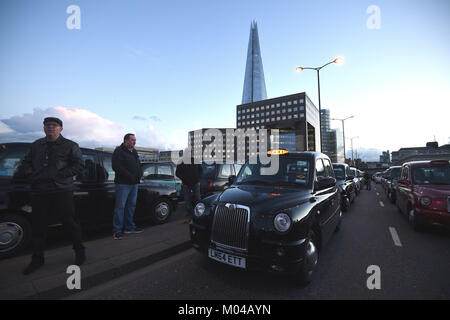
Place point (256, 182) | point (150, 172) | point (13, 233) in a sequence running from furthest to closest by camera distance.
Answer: point (150, 172) < point (256, 182) < point (13, 233)

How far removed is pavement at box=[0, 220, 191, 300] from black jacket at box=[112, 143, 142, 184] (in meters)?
1.22

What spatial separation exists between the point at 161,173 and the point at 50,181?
456 cm

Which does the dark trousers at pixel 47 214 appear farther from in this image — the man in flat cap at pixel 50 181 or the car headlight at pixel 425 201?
the car headlight at pixel 425 201

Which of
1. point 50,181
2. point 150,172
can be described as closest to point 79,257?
point 50,181

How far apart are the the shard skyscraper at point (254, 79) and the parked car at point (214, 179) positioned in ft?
488

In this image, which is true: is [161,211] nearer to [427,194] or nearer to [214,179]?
[214,179]

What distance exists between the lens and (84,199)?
4059 mm

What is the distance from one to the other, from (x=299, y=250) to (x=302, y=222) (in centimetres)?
32

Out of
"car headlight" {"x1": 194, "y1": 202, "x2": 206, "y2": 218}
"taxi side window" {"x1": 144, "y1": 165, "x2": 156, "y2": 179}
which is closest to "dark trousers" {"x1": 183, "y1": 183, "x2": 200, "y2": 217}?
"taxi side window" {"x1": 144, "y1": 165, "x2": 156, "y2": 179}

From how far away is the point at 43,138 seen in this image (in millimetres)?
3072

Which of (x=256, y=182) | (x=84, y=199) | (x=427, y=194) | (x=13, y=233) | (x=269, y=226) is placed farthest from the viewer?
(x=427, y=194)

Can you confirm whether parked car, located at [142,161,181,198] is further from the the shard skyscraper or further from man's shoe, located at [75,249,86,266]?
the the shard skyscraper

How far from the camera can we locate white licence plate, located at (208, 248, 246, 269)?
2.39 m
